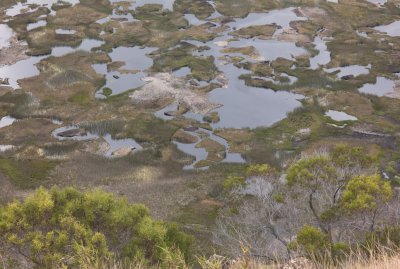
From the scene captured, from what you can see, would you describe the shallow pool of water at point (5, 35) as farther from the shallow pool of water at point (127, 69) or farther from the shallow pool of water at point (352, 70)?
the shallow pool of water at point (352, 70)

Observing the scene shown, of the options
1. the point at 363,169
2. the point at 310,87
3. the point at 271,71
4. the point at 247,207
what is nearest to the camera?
the point at 363,169

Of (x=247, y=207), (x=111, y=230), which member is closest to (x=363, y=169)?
(x=247, y=207)

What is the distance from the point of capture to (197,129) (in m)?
66.0

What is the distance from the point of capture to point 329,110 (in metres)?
69.6

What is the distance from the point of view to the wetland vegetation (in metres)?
27.2

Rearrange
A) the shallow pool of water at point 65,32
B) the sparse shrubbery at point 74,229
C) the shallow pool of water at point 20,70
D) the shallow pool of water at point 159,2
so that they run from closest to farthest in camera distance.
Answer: the sparse shrubbery at point 74,229 < the shallow pool of water at point 20,70 < the shallow pool of water at point 65,32 < the shallow pool of water at point 159,2

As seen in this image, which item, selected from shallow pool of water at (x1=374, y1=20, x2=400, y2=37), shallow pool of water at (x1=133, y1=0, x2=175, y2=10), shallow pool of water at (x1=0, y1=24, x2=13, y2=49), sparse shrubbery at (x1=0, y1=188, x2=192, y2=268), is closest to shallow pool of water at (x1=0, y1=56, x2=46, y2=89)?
shallow pool of water at (x1=0, y1=24, x2=13, y2=49)

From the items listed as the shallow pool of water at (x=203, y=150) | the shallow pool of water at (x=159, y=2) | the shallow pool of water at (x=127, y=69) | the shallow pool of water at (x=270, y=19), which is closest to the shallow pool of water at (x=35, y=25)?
the shallow pool of water at (x=127, y=69)

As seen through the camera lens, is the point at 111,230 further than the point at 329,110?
No

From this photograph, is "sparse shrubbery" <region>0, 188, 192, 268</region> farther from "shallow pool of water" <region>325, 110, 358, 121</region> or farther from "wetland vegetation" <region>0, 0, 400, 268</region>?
"shallow pool of water" <region>325, 110, 358, 121</region>

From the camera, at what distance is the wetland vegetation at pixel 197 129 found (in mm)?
27250

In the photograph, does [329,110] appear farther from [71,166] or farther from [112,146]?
[71,166]

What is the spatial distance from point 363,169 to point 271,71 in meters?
50.3

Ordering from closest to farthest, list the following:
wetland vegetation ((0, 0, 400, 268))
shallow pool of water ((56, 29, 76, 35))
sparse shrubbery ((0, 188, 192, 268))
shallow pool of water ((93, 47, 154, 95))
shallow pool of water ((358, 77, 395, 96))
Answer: sparse shrubbery ((0, 188, 192, 268)), wetland vegetation ((0, 0, 400, 268)), shallow pool of water ((358, 77, 395, 96)), shallow pool of water ((93, 47, 154, 95)), shallow pool of water ((56, 29, 76, 35))
